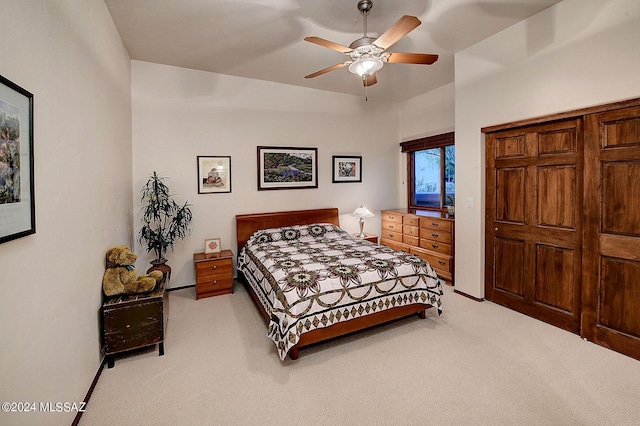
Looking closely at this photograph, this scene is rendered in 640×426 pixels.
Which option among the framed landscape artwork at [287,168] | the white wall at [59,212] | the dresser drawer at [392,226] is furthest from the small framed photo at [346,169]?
the white wall at [59,212]

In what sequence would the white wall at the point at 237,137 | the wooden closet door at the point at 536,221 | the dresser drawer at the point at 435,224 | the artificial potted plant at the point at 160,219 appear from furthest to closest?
the dresser drawer at the point at 435,224, the white wall at the point at 237,137, the artificial potted plant at the point at 160,219, the wooden closet door at the point at 536,221

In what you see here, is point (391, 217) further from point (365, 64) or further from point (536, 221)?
point (365, 64)

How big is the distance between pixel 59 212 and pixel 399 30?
251 centimetres

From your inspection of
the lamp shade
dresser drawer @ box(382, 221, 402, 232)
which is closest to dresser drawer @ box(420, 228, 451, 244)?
dresser drawer @ box(382, 221, 402, 232)

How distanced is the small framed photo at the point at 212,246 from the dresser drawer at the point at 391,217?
9.81ft

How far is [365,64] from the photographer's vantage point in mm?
2549

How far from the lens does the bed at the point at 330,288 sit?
2.52 metres

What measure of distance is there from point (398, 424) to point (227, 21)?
12.1 ft

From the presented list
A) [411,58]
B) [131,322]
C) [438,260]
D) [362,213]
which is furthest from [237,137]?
[438,260]

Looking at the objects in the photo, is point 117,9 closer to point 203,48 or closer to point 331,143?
point 203,48

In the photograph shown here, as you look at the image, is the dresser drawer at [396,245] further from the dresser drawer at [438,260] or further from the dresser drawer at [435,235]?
the dresser drawer at [435,235]

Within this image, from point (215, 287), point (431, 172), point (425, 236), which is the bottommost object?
point (215, 287)

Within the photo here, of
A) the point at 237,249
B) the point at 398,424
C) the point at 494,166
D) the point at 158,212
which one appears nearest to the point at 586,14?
the point at 494,166

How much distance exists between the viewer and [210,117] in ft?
14.3
